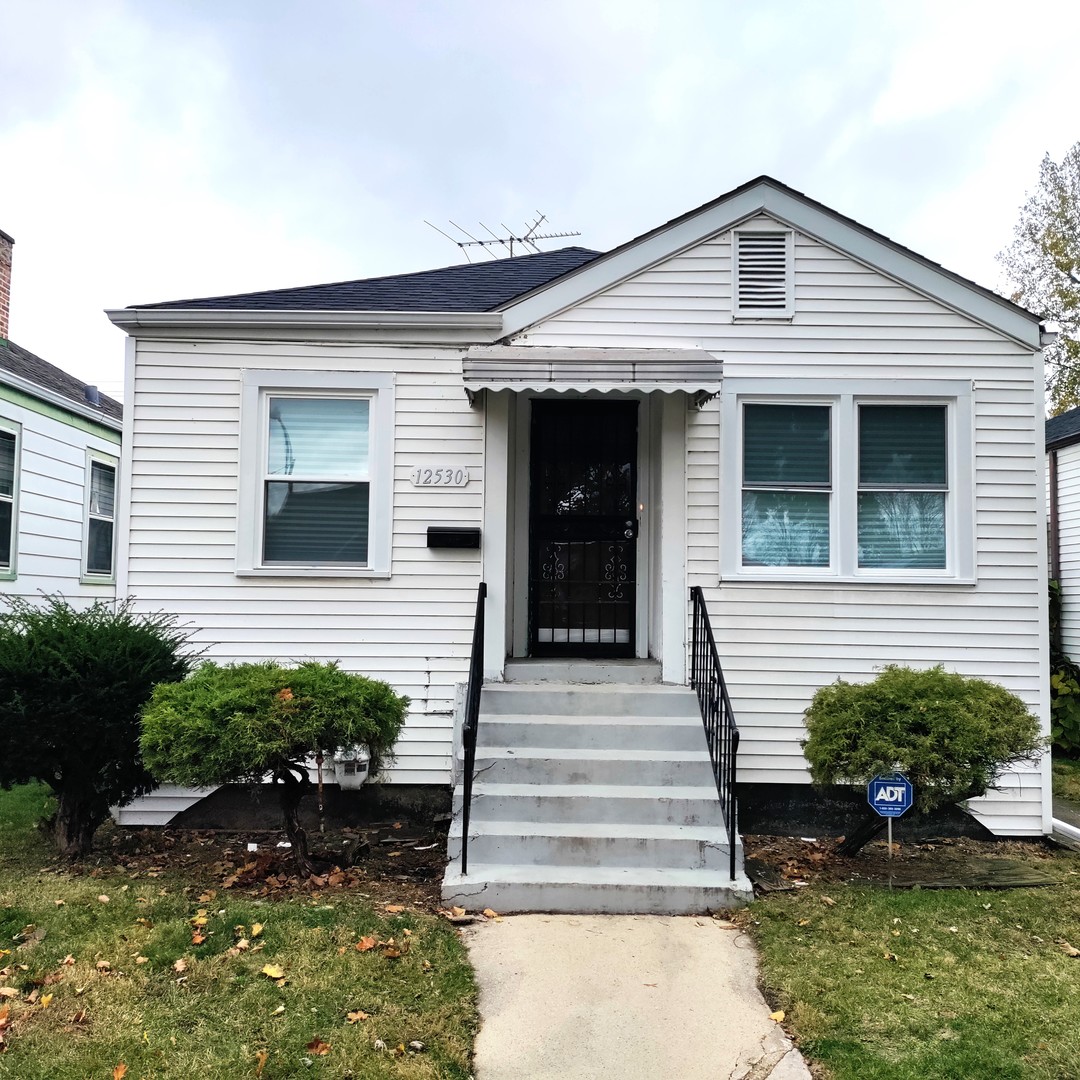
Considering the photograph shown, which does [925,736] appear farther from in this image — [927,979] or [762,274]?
[762,274]

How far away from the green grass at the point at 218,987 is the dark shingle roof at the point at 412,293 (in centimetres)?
416

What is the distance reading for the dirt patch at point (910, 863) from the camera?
15.7 feet

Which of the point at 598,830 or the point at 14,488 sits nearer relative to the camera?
the point at 598,830

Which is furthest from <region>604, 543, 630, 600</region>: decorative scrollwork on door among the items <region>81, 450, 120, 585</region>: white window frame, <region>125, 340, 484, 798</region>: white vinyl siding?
<region>81, 450, 120, 585</region>: white window frame

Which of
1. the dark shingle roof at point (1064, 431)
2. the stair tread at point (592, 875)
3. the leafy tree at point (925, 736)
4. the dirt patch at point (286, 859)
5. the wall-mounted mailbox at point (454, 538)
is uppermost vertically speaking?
the dark shingle roof at point (1064, 431)

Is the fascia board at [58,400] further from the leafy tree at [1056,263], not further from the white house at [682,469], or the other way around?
the leafy tree at [1056,263]

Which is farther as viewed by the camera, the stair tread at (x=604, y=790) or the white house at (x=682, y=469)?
the white house at (x=682, y=469)

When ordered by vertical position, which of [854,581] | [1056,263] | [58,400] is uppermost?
[1056,263]

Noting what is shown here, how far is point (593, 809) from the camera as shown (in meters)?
4.80

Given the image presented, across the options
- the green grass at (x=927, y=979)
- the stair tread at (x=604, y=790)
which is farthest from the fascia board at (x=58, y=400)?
the green grass at (x=927, y=979)

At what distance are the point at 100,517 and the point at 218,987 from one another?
8.19m

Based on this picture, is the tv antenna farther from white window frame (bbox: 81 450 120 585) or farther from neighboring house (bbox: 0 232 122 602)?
white window frame (bbox: 81 450 120 585)

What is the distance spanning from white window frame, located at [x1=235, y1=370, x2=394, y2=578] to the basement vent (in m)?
2.80

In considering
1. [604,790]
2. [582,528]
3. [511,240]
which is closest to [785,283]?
[582,528]
